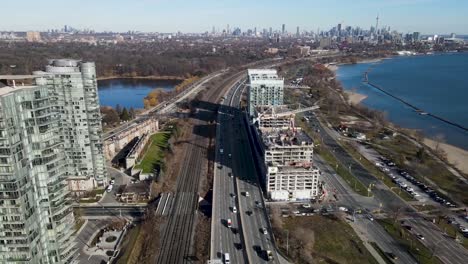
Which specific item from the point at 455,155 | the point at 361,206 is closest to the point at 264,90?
the point at 455,155

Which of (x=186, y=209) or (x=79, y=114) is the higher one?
(x=79, y=114)

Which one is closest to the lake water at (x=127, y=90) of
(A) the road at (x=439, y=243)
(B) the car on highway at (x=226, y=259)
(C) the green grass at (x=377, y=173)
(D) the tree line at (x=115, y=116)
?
(D) the tree line at (x=115, y=116)

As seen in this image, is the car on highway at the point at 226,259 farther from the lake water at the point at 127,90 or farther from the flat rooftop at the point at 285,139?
the lake water at the point at 127,90

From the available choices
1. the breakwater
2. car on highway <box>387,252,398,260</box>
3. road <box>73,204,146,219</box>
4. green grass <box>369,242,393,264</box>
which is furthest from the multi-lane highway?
the breakwater

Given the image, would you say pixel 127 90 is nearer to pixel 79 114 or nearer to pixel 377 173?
pixel 79 114

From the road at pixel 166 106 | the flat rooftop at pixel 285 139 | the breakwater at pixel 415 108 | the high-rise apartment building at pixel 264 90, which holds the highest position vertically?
the high-rise apartment building at pixel 264 90

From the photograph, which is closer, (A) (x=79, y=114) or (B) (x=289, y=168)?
(B) (x=289, y=168)
